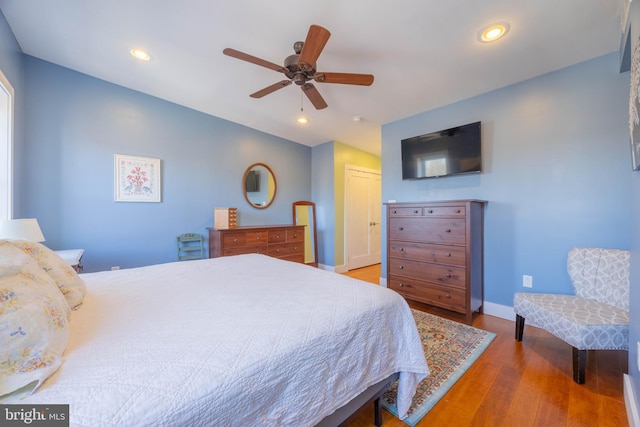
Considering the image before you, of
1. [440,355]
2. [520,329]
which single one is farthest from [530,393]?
[520,329]

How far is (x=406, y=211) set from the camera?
2922mm

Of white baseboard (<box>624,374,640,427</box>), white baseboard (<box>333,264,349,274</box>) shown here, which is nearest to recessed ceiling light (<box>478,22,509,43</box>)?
white baseboard (<box>624,374,640,427</box>)

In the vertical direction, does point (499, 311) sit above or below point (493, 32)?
below

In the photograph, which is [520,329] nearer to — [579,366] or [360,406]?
[579,366]

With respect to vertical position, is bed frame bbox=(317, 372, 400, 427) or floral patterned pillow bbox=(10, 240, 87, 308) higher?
floral patterned pillow bbox=(10, 240, 87, 308)

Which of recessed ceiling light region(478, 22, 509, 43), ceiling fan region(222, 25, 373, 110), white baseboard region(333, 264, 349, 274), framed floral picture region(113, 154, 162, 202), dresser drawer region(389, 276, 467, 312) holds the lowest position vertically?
white baseboard region(333, 264, 349, 274)

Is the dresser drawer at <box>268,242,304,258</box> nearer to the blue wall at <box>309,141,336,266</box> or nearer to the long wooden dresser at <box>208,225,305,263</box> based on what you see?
the long wooden dresser at <box>208,225,305,263</box>

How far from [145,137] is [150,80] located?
0.73 metres

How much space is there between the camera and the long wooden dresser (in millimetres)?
3472

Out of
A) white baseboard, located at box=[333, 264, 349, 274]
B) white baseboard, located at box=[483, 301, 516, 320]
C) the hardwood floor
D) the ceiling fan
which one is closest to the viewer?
the hardwood floor

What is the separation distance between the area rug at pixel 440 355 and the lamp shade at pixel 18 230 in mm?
2615

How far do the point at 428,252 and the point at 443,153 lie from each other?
3.92 feet

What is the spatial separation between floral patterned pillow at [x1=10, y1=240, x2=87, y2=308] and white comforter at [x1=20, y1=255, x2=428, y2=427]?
3.4 inches

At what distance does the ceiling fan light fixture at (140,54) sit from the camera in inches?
95.7
